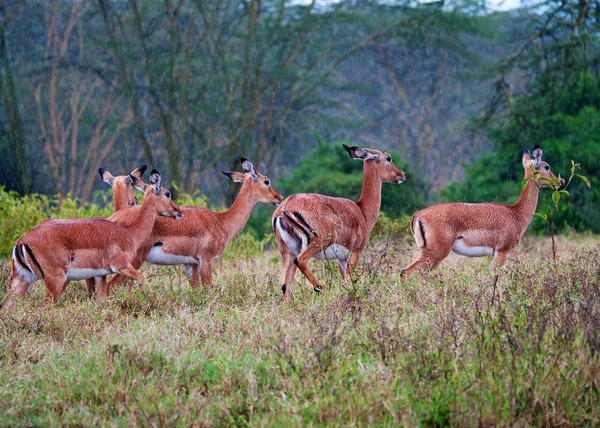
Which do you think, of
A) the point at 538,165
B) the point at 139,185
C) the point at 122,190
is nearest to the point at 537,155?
the point at 538,165

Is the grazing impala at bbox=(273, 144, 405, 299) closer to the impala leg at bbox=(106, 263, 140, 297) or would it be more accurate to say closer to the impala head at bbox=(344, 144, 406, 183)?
the impala head at bbox=(344, 144, 406, 183)

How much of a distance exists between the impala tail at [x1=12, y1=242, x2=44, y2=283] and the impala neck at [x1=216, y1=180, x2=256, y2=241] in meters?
1.92

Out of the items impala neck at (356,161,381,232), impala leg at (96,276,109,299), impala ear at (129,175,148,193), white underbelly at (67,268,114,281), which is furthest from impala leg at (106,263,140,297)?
impala neck at (356,161,381,232)

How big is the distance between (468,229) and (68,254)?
3.15 m

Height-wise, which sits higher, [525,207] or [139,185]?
[139,185]

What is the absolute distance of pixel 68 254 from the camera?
5895 mm

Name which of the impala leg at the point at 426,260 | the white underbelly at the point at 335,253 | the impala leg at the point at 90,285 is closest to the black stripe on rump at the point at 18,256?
the impala leg at the point at 90,285

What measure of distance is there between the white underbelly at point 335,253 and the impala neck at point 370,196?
548 millimetres

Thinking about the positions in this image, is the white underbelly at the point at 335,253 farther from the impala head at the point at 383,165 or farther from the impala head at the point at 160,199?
the impala head at the point at 160,199

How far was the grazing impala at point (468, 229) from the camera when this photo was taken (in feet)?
22.3

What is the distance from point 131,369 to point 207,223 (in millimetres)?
3260

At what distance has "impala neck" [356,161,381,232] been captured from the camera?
23.5 feet

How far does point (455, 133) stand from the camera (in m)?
24.1

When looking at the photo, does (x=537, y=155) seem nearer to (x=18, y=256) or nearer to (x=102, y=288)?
(x=102, y=288)
